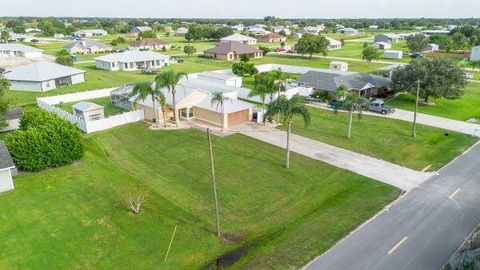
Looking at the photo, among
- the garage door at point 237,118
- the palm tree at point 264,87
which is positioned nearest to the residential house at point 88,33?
the garage door at point 237,118

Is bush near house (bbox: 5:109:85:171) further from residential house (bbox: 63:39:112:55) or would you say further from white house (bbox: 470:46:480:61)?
white house (bbox: 470:46:480:61)

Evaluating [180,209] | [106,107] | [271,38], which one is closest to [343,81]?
[106,107]

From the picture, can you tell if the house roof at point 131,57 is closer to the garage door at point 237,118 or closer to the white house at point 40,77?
the white house at point 40,77

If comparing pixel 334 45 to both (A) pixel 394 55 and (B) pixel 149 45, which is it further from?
(B) pixel 149 45

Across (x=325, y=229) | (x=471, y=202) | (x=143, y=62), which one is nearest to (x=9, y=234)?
(x=325, y=229)

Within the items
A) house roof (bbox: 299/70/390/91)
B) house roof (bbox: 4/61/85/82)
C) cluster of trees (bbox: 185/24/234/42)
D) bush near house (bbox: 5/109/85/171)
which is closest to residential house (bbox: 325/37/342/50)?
cluster of trees (bbox: 185/24/234/42)

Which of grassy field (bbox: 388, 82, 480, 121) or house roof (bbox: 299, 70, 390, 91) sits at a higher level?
house roof (bbox: 299, 70, 390, 91)
